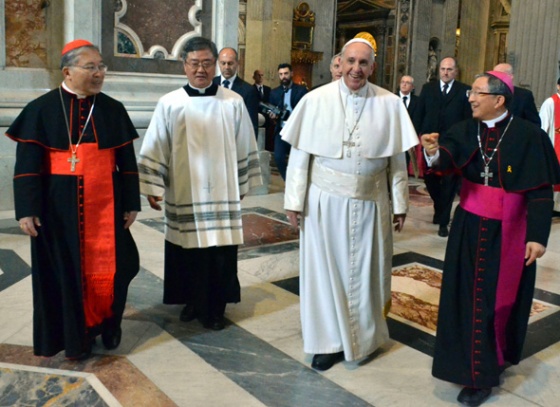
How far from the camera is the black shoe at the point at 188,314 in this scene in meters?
3.89

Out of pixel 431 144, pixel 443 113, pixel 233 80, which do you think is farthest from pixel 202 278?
pixel 443 113

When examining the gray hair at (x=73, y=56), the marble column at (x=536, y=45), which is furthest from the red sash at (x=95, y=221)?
the marble column at (x=536, y=45)

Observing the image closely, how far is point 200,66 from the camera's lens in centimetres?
351

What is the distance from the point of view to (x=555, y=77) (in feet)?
32.4

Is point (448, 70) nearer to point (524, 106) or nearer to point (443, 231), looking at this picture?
point (524, 106)

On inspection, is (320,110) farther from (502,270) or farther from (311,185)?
(502,270)

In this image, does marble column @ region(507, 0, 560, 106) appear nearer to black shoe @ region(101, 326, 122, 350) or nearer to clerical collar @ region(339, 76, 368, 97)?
clerical collar @ region(339, 76, 368, 97)

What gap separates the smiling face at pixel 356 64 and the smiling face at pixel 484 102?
1.74 ft

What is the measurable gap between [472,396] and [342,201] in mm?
1092

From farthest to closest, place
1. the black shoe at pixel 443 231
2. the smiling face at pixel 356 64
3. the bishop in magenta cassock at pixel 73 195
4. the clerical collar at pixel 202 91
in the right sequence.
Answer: the black shoe at pixel 443 231 → the clerical collar at pixel 202 91 → the smiling face at pixel 356 64 → the bishop in magenta cassock at pixel 73 195

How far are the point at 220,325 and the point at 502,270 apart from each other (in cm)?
163

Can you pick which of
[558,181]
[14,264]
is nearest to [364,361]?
[558,181]

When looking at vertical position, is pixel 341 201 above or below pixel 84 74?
below

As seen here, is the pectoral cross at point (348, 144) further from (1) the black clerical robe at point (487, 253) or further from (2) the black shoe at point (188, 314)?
(2) the black shoe at point (188, 314)
